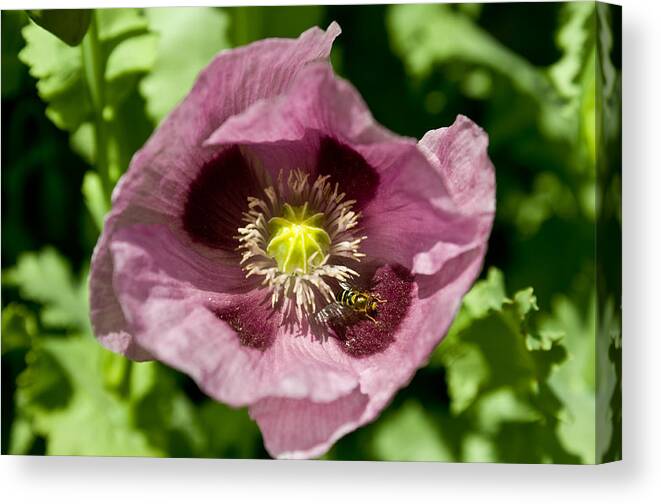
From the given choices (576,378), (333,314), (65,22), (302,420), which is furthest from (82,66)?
(576,378)

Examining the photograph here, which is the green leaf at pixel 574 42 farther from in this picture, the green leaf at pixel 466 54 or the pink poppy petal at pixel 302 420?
the pink poppy petal at pixel 302 420

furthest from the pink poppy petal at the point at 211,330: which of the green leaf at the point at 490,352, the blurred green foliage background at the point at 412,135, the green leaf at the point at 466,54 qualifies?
the green leaf at the point at 466,54

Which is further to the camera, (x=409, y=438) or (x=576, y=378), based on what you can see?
(x=409, y=438)

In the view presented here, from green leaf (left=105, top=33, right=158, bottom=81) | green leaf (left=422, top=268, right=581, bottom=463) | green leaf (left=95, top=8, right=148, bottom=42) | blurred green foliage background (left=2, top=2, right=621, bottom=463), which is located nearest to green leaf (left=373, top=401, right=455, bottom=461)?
blurred green foliage background (left=2, top=2, right=621, bottom=463)

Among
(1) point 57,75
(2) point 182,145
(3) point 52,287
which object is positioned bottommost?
(3) point 52,287

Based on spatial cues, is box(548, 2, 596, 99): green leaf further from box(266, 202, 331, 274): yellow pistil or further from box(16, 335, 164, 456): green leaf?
box(16, 335, 164, 456): green leaf

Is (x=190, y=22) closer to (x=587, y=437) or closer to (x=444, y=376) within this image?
(x=444, y=376)

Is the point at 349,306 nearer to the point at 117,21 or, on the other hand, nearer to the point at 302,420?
the point at 302,420
